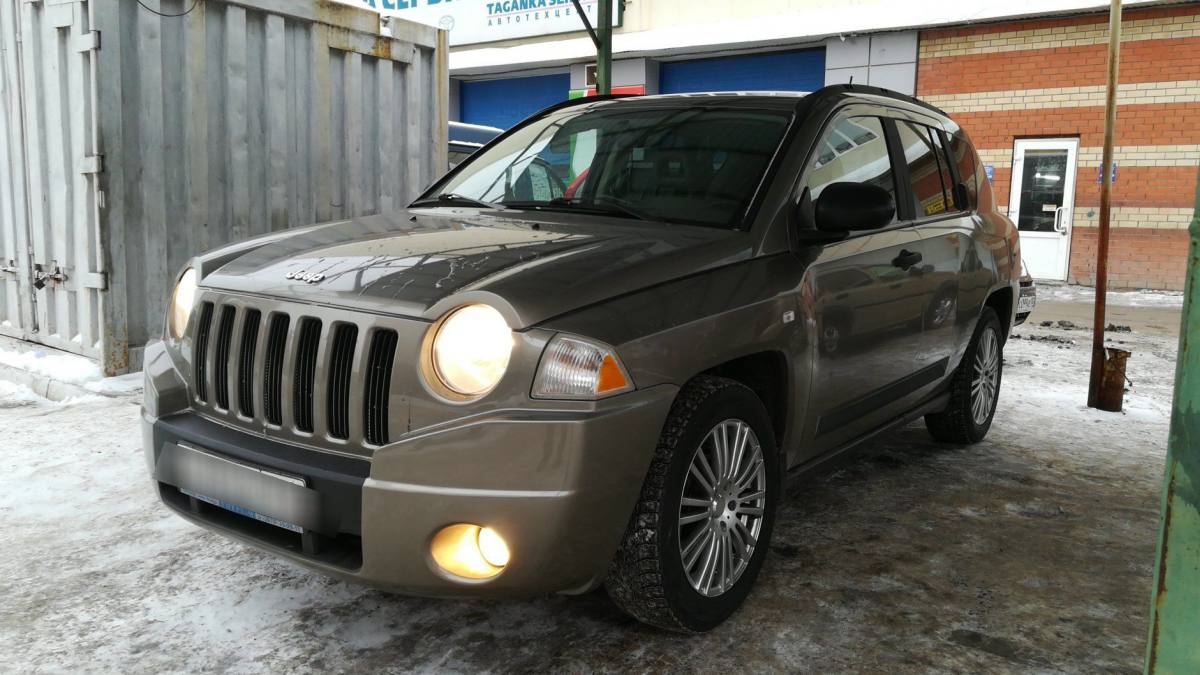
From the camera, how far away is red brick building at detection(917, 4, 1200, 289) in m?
14.1

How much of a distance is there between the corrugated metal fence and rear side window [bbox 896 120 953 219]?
14.4ft

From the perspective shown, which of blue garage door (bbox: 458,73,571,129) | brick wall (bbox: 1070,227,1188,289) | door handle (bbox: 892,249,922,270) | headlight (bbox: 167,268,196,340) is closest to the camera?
headlight (bbox: 167,268,196,340)

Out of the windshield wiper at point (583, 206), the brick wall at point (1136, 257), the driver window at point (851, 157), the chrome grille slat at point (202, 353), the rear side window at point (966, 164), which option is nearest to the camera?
the chrome grille slat at point (202, 353)

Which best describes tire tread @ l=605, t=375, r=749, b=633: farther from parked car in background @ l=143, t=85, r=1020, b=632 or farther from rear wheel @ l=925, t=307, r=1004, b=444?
rear wheel @ l=925, t=307, r=1004, b=444

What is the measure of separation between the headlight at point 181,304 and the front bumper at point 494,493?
730 mm

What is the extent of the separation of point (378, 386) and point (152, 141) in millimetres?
4470

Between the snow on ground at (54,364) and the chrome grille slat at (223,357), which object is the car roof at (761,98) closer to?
the chrome grille slat at (223,357)

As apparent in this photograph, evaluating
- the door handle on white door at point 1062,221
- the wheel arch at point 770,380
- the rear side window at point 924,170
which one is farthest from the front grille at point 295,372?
the door handle on white door at point 1062,221

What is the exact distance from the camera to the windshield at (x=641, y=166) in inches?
128

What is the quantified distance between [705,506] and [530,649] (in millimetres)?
651

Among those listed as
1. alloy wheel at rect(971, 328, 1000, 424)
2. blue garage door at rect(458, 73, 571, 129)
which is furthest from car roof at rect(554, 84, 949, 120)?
blue garage door at rect(458, 73, 571, 129)

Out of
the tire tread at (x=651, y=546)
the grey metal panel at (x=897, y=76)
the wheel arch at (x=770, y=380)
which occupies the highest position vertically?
the grey metal panel at (x=897, y=76)

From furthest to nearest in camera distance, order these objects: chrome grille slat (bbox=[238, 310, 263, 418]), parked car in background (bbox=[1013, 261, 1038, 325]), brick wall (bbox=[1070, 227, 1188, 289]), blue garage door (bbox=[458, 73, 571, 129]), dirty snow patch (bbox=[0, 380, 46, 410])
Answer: blue garage door (bbox=[458, 73, 571, 129]) → brick wall (bbox=[1070, 227, 1188, 289]) → parked car in background (bbox=[1013, 261, 1038, 325]) → dirty snow patch (bbox=[0, 380, 46, 410]) → chrome grille slat (bbox=[238, 310, 263, 418])

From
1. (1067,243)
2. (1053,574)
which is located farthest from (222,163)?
(1067,243)
